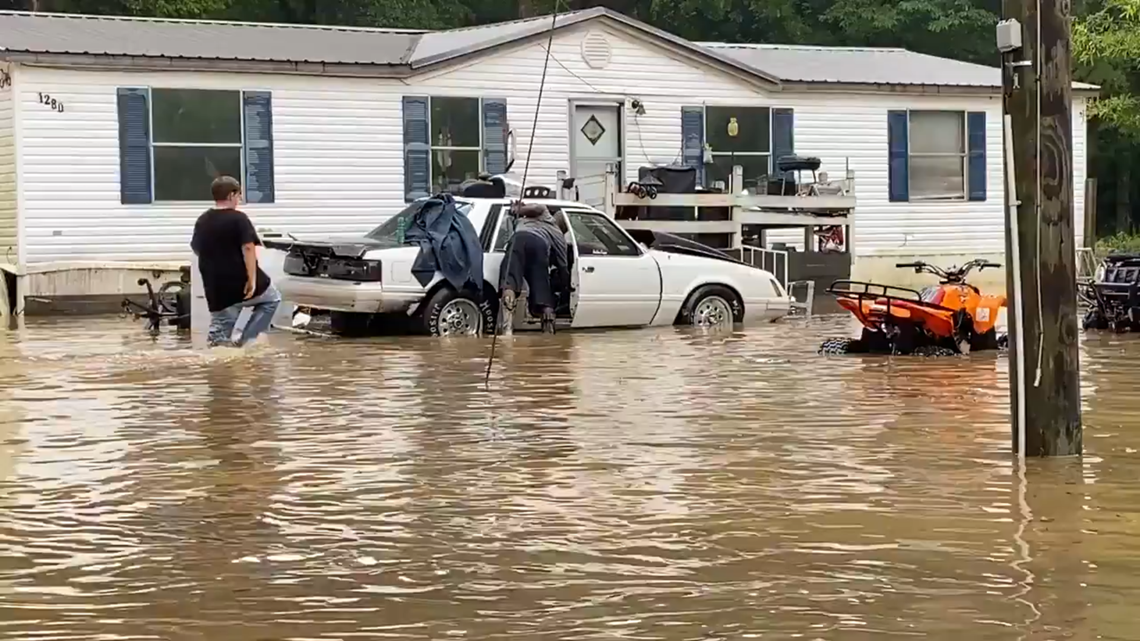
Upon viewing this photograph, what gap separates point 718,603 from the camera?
5.59m

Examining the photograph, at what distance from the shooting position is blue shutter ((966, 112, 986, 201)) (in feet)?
92.9

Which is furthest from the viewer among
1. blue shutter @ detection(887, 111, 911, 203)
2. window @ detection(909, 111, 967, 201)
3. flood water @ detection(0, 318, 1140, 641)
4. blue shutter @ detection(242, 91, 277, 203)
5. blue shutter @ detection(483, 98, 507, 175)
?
window @ detection(909, 111, 967, 201)

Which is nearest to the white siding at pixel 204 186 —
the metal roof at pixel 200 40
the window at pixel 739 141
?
the metal roof at pixel 200 40

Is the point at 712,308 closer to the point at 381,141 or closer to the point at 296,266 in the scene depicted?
the point at 296,266

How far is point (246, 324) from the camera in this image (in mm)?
14328

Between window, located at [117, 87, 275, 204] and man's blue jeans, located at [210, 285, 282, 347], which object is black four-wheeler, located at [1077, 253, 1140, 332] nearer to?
man's blue jeans, located at [210, 285, 282, 347]

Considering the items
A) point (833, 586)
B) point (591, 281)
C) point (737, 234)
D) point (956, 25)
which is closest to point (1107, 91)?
point (956, 25)

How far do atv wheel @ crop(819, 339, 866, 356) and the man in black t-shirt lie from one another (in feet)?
16.1

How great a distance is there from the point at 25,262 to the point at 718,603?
18190 millimetres

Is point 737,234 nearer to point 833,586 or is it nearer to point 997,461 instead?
point 997,461

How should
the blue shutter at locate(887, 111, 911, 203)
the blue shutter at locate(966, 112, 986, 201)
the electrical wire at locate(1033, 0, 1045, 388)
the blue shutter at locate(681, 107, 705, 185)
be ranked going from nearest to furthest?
the electrical wire at locate(1033, 0, 1045, 388) < the blue shutter at locate(681, 107, 705, 185) < the blue shutter at locate(887, 111, 911, 203) < the blue shutter at locate(966, 112, 986, 201)

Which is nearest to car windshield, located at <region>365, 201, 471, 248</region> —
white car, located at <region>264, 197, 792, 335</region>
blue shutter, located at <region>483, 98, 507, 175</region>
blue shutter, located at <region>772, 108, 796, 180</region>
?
white car, located at <region>264, 197, 792, 335</region>

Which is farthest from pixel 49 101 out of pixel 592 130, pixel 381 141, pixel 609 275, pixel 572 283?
pixel 609 275

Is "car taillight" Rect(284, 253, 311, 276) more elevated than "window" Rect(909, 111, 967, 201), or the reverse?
"window" Rect(909, 111, 967, 201)
